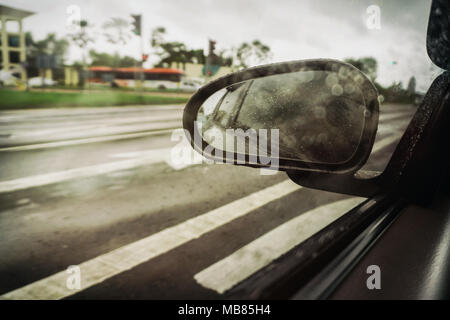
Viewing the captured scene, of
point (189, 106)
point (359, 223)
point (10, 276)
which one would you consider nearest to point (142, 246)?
point (10, 276)

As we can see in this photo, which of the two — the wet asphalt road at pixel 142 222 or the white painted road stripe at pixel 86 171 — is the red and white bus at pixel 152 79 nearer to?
the white painted road stripe at pixel 86 171

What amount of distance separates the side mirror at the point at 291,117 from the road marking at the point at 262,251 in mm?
957

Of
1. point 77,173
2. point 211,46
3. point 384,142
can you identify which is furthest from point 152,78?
point 77,173

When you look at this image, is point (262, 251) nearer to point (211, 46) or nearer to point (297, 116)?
point (297, 116)

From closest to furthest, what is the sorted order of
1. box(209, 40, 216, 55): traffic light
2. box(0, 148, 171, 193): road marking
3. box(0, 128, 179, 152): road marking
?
box(0, 148, 171, 193): road marking → box(0, 128, 179, 152): road marking → box(209, 40, 216, 55): traffic light

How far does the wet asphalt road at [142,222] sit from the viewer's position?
2.57 metres

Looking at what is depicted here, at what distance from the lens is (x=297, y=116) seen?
1.26m

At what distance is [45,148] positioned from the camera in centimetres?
747

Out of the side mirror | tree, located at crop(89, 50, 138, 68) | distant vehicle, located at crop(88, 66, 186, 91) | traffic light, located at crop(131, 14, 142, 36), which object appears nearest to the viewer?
the side mirror

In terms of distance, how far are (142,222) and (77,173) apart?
8.41ft

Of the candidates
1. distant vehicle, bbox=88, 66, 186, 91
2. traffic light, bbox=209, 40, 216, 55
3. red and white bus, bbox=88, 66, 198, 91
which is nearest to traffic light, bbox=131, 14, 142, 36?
traffic light, bbox=209, 40, 216, 55

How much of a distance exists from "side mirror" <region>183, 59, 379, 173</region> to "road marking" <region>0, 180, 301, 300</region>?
1639mm

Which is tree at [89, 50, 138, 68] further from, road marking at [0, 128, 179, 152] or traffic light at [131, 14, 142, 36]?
road marking at [0, 128, 179, 152]

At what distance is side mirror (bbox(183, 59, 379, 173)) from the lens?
1.07m
